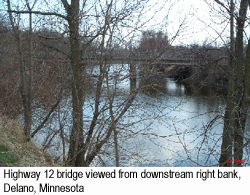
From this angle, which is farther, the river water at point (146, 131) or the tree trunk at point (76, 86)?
the river water at point (146, 131)

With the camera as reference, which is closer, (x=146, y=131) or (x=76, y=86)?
(x=76, y=86)

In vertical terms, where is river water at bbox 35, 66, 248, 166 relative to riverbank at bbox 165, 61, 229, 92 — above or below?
below

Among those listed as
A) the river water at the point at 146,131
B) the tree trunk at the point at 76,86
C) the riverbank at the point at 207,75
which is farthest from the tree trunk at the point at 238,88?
the tree trunk at the point at 76,86

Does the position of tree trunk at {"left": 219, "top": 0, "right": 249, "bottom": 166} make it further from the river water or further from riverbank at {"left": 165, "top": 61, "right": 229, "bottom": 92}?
riverbank at {"left": 165, "top": 61, "right": 229, "bottom": 92}

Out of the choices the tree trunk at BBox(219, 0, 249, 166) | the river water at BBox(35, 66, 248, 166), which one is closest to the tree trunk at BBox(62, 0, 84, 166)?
the river water at BBox(35, 66, 248, 166)

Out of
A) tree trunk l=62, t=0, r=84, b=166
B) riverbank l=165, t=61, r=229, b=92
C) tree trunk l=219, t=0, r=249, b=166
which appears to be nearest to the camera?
tree trunk l=219, t=0, r=249, b=166

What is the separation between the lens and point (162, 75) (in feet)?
27.3

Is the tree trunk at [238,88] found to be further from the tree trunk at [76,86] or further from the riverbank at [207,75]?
the tree trunk at [76,86]

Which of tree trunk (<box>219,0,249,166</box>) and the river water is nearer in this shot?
tree trunk (<box>219,0,249,166</box>)

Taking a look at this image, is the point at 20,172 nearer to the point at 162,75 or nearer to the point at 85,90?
the point at 85,90

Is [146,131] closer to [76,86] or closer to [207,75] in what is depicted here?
[207,75]

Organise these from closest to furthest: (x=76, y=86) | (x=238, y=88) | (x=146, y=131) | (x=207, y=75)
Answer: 1. (x=238, y=88)
2. (x=76, y=86)
3. (x=146, y=131)
4. (x=207, y=75)

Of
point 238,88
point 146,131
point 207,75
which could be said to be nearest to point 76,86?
point 146,131

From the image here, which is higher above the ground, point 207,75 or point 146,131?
point 207,75
